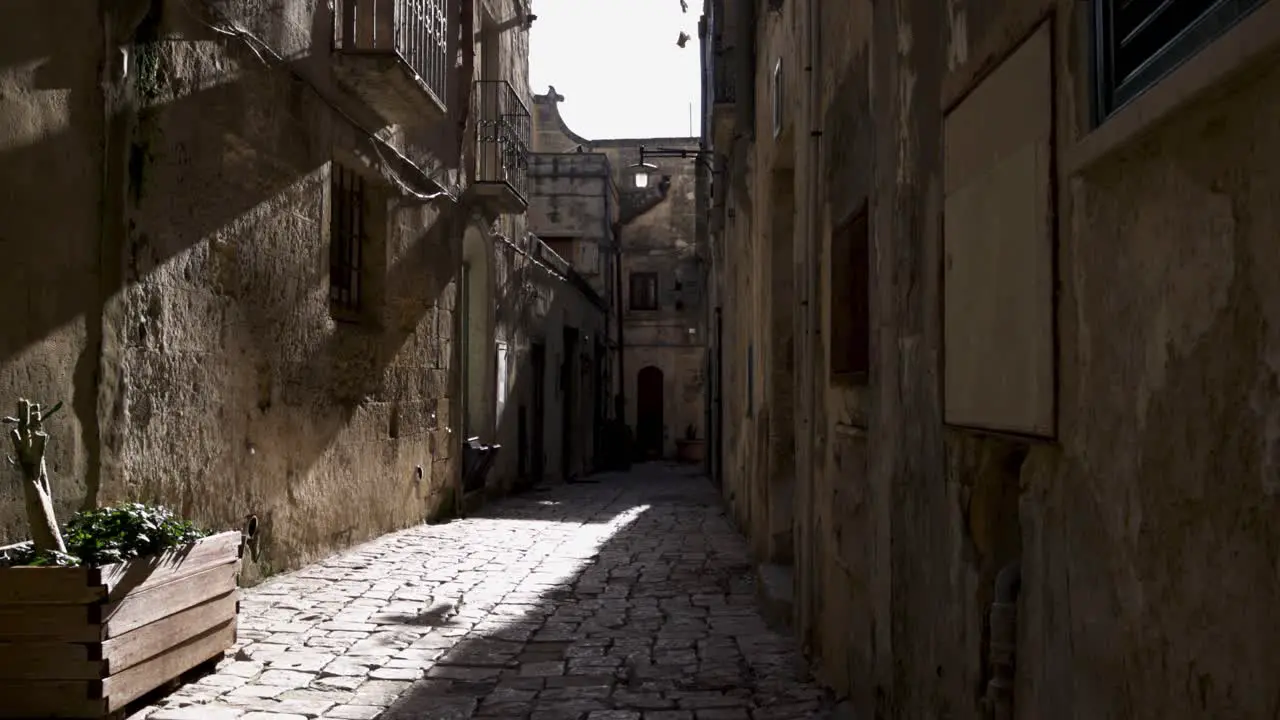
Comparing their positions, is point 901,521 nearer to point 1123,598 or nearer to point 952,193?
point 952,193

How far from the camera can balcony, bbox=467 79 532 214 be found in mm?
13031

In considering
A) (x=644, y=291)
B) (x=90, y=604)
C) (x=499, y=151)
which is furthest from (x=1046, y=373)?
(x=644, y=291)

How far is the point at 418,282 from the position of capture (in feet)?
36.2

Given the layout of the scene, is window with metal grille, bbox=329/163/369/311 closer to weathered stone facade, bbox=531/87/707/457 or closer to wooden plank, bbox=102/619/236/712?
wooden plank, bbox=102/619/236/712

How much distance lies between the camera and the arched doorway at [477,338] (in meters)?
14.3

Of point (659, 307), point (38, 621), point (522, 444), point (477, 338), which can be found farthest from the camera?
point (659, 307)

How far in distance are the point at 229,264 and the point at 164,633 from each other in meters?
3.15

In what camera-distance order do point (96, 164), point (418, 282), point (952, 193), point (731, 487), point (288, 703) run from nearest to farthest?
1. point (952, 193)
2. point (288, 703)
3. point (96, 164)
4. point (418, 282)
5. point (731, 487)

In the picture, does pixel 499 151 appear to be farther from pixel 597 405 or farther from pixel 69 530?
pixel 597 405

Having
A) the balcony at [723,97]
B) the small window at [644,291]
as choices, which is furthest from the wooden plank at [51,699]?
the small window at [644,291]

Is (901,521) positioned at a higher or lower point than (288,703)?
higher

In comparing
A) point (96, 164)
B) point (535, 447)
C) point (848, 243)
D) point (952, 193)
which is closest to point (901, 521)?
point (952, 193)

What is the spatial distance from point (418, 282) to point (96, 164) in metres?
5.67

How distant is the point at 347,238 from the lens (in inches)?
387
